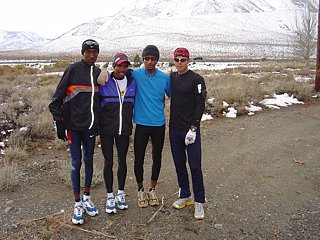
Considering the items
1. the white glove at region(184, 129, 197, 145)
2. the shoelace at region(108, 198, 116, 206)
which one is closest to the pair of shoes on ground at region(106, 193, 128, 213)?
the shoelace at region(108, 198, 116, 206)

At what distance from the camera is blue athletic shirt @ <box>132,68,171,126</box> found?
366 cm

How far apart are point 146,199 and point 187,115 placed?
4.13 ft

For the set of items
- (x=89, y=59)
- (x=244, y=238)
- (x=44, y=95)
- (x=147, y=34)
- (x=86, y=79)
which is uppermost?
(x=147, y=34)

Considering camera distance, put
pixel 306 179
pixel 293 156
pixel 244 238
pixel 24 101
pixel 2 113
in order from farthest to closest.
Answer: pixel 24 101 < pixel 2 113 < pixel 293 156 < pixel 306 179 < pixel 244 238

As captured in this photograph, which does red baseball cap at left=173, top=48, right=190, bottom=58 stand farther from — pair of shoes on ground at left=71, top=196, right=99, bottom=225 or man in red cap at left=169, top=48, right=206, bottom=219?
pair of shoes on ground at left=71, top=196, right=99, bottom=225

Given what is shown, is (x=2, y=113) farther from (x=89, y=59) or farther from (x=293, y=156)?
(x=293, y=156)

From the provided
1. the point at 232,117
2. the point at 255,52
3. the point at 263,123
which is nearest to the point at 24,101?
the point at 232,117

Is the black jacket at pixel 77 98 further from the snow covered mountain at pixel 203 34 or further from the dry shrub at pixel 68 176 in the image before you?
the snow covered mountain at pixel 203 34

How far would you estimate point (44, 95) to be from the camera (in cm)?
1101

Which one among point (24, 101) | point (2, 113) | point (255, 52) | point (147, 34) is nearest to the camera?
point (2, 113)

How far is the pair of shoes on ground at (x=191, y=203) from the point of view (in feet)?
12.2

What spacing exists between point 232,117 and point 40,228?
6603 mm

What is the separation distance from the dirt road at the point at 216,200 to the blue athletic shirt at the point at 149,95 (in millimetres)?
1163

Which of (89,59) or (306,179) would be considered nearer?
(89,59)
